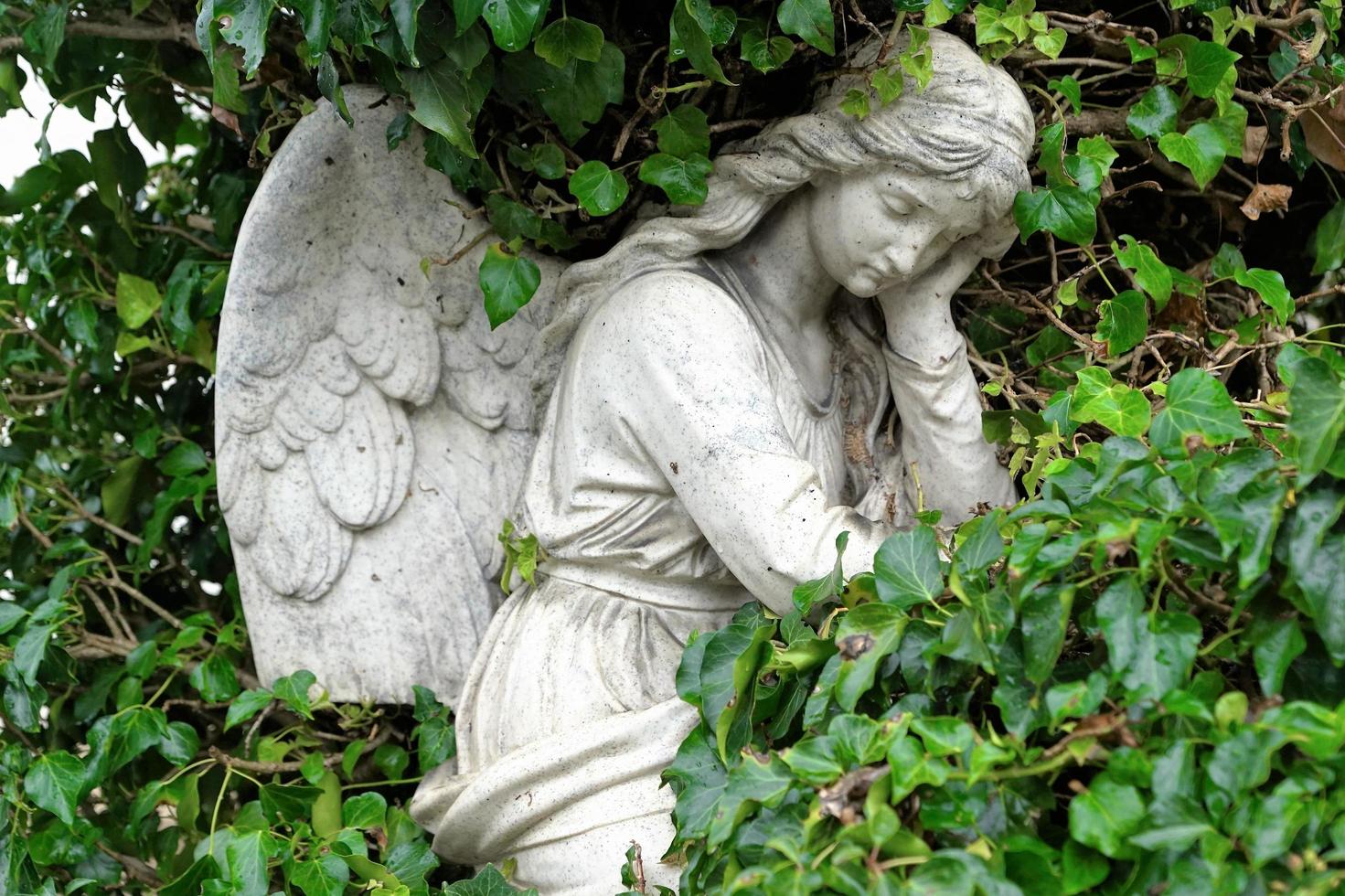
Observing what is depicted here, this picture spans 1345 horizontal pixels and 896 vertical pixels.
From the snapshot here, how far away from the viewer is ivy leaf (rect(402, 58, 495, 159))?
5.93ft

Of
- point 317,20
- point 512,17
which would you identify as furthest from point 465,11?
point 317,20

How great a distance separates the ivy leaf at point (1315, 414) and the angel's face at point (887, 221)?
24.6 inches

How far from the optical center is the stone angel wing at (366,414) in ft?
6.68

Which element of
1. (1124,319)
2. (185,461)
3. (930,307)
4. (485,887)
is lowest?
(485,887)

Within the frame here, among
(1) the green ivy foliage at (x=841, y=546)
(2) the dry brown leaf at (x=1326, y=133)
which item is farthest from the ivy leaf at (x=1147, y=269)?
(2) the dry brown leaf at (x=1326, y=133)

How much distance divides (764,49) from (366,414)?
→ 0.70m

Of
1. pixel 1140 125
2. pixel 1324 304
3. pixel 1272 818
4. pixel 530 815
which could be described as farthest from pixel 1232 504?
pixel 1324 304

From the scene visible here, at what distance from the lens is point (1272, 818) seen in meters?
1.22

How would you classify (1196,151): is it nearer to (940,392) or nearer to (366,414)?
(940,392)

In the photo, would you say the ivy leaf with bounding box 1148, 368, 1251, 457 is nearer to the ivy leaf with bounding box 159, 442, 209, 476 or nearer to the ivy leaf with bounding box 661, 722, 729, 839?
the ivy leaf with bounding box 661, 722, 729, 839

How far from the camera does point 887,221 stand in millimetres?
1905

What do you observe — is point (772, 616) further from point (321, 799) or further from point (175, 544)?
point (175, 544)

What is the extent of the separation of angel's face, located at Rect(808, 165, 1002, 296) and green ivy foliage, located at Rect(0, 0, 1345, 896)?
0.29ft

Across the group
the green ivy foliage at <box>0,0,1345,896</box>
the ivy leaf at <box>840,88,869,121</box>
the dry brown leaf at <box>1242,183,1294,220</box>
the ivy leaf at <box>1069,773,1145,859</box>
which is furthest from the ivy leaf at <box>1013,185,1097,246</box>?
the ivy leaf at <box>1069,773,1145,859</box>
